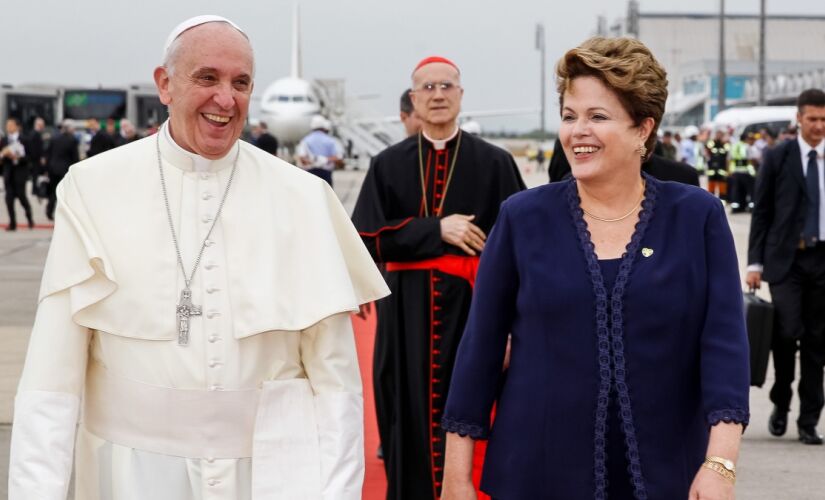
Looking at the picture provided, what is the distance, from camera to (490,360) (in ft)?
10.9

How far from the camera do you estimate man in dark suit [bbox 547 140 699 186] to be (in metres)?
5.86

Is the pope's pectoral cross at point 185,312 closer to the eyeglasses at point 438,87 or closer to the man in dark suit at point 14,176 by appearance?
the eyeglasses at point 438,87

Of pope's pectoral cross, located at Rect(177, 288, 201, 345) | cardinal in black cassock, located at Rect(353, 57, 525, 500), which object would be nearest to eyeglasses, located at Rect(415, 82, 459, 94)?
cardinal in black cassock, located at Rect(353, 57, 525, 500)

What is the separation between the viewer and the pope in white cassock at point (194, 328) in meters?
3.18

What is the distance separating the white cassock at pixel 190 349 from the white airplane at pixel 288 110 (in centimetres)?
4776

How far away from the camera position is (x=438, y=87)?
228 inches

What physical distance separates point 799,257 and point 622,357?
502 cm

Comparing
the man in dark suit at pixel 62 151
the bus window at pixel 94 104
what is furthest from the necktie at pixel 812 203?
the bus window at pixel 94 104

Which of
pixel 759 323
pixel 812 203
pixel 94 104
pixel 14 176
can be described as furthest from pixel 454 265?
pixel 94 104

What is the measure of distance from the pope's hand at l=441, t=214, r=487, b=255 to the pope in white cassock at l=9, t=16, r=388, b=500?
2233 mm

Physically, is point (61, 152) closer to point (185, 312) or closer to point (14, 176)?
point (14, 176)

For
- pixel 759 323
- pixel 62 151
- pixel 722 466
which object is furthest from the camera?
pixel 62 151

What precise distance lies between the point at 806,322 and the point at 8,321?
7.35 metres

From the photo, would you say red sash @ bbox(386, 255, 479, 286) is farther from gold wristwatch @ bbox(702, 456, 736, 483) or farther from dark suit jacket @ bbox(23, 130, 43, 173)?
dark suit jacket @ bbox(23, 130, 43, 173)
